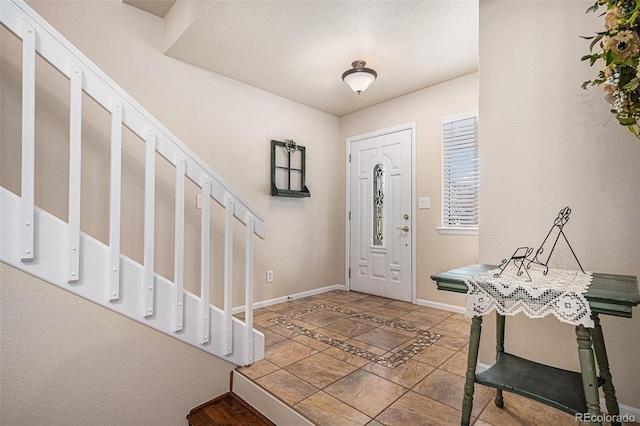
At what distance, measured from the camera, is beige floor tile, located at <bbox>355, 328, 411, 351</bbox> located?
241 cm

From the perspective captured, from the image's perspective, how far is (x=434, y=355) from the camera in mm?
2234

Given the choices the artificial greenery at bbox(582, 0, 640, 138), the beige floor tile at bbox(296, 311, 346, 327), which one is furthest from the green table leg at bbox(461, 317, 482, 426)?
Result: the beige floor tile at bbox(296, 311, 346, 327)

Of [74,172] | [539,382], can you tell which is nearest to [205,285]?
[74,172]

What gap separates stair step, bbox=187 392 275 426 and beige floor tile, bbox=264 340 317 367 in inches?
12.3

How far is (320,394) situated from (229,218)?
3.80 feet

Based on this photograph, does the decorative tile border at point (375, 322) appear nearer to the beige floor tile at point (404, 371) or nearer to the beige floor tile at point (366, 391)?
the beige floor tile at point (404, 371)

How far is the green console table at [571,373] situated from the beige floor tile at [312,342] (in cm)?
116

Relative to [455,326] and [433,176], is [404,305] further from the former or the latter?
[433,176]

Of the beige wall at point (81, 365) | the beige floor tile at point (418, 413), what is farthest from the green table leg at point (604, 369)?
the beige wall at point (81, 365)

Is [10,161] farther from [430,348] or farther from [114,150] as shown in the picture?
[430,348]

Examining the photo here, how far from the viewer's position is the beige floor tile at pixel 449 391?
1.65 meters

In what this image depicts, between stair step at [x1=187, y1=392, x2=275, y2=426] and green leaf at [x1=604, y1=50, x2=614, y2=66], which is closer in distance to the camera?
green leaf at [x1=604, y1=50, x2=614, y2=66]

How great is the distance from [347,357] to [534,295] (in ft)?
4.50

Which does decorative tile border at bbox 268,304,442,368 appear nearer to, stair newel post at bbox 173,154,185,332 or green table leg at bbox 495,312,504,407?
green table leg at bbox 495,312,504,407
